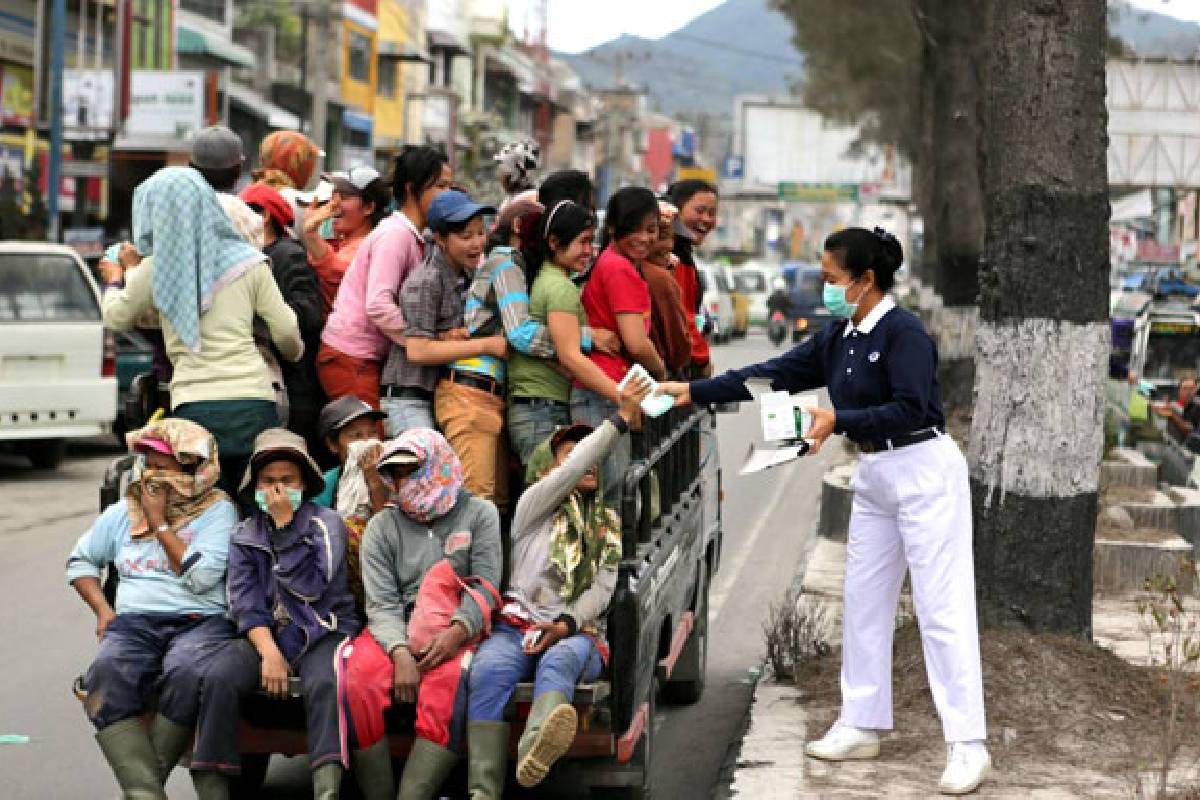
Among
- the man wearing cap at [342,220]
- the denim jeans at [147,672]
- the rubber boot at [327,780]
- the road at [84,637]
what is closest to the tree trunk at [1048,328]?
the road at [84,637]

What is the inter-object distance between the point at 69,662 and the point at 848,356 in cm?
Answer: 462

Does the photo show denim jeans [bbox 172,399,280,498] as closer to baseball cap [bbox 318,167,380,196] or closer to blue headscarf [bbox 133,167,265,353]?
blue headscarf [bbox 133,167,265,353]

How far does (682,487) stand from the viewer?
8.01m

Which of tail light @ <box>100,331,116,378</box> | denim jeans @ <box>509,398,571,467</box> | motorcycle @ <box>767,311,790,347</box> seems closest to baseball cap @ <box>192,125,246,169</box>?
denim jeans @ <box>509,398,571,467</box>

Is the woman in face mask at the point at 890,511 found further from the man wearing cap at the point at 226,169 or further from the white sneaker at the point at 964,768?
the man wearing cap at the point at 226,169

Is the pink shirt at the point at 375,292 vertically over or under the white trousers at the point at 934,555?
over

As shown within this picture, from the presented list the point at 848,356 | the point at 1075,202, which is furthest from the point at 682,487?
the point at 1075,202

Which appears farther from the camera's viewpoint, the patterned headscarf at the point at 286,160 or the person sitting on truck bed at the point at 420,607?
the patterned headscarf at the point at 286,160

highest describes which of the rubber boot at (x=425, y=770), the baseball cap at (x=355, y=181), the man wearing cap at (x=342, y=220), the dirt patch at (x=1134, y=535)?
the baseball cap at (x=355, y=181)

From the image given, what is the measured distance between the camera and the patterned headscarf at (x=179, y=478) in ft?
21.6

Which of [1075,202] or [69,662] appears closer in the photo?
[1075,202]

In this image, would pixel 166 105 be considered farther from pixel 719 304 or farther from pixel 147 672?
pixel 147 672

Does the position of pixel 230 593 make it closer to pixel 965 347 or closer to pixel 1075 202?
pixel 1075 202

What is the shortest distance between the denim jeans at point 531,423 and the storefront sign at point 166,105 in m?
29.8
